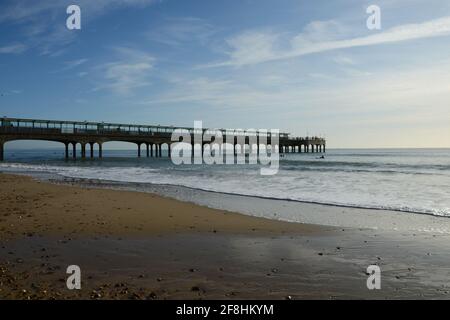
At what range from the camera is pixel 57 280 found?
16.6ft

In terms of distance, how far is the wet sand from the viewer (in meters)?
4.84

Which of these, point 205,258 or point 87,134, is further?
point 87,134

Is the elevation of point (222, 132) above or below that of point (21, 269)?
above

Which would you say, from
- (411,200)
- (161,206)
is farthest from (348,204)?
(161,206)

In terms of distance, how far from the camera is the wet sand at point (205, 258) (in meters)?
4.84

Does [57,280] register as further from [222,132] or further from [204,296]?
[222,132]

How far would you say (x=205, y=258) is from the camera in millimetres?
6371

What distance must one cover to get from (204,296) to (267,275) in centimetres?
118

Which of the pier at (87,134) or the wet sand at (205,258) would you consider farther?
the pier at (87,134)

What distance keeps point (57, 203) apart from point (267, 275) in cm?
939

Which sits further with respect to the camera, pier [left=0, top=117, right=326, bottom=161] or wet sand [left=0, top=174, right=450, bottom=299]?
pier [left=0, top=117, right=326, bottom=161]

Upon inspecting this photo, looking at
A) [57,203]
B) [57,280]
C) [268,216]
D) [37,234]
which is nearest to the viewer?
[57,280]
